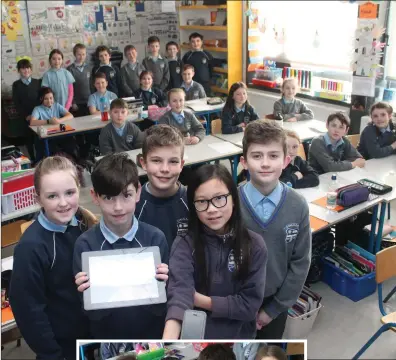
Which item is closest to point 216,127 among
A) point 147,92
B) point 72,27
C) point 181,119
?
point 181,119

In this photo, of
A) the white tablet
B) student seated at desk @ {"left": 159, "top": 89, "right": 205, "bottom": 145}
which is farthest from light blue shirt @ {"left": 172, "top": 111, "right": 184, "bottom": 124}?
the white tablet

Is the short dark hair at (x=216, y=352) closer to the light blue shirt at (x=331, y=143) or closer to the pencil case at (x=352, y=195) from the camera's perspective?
the pencil case at (x=352, y=195)

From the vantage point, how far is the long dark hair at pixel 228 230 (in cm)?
139

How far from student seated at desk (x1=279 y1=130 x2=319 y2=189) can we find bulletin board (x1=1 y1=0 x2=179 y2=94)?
489 centimetres

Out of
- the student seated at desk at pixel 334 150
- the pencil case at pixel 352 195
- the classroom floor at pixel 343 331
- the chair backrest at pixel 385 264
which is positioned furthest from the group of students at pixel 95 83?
the chair backrest at pixel 385 264

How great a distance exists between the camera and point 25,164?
12.5 feet

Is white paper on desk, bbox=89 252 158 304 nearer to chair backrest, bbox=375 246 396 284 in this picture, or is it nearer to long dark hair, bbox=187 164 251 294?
long dark hair, bbox=187 164 251 294

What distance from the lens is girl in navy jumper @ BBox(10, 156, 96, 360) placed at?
4.99 feet

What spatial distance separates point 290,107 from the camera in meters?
5.34

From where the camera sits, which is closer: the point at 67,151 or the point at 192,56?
the point at 67,151

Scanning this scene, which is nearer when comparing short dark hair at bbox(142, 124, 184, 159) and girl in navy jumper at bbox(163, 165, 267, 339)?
girl in navy jumper at bbox(163, 165, 267, 339)

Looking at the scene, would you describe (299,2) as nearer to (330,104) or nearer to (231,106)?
(330,104)

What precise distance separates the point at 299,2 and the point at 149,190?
5582mm

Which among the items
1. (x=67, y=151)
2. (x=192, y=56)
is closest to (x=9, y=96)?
(x=67, y=151)
